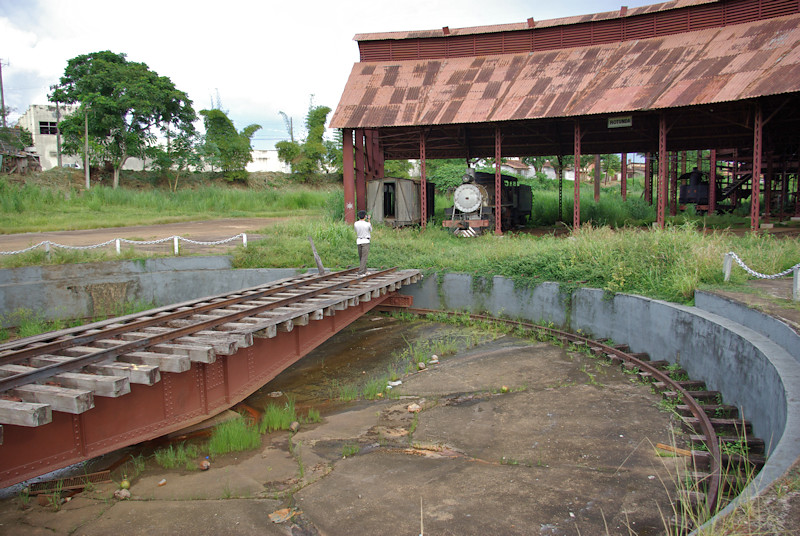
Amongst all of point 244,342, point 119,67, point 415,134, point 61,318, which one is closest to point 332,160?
point 119,67

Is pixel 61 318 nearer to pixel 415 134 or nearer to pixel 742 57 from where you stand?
pixel 415 134

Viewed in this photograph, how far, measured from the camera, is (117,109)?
35.0 m

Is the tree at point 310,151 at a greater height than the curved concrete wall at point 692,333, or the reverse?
the tree at point 310,151

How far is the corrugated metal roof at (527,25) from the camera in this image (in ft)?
70.8

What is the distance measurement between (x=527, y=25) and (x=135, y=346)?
22.1 meters

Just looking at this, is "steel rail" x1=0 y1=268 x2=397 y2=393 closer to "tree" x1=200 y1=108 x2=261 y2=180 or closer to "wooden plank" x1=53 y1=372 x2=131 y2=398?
"wooden plank" x1=53 y1=372 x2=131 y2=398

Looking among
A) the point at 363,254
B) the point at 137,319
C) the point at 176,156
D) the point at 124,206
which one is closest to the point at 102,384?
the point at 137,319

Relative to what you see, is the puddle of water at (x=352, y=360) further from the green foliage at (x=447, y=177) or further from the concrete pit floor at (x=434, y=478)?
the green foliage at (x=447, y=177)

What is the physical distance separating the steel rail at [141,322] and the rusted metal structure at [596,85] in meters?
11.2

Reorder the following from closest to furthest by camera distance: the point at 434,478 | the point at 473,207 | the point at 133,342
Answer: the point at 434,478
the point at 133,342
the point at 473,207

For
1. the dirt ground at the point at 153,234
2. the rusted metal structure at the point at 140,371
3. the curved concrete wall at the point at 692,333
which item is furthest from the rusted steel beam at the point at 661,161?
the dirt ground at the point at 153,234

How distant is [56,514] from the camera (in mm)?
5699

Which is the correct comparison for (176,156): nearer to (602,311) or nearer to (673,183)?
(673,183)

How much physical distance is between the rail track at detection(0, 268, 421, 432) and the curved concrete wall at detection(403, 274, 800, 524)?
3740 millimetres
